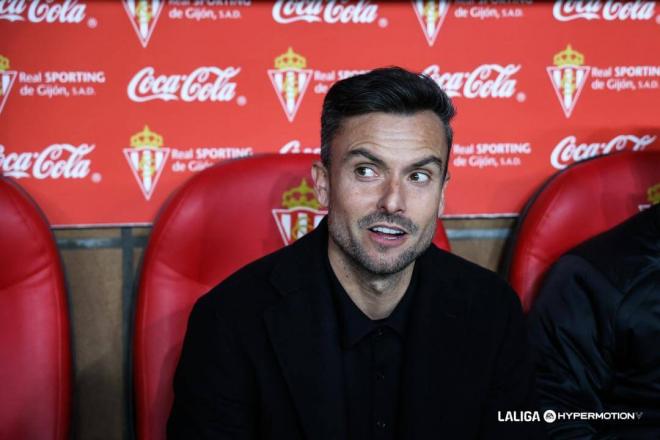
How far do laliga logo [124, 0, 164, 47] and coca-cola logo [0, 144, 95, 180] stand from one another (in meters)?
0.27

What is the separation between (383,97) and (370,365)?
1.43 ft

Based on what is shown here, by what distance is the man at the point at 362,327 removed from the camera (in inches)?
45.9

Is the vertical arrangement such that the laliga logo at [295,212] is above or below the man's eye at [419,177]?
below

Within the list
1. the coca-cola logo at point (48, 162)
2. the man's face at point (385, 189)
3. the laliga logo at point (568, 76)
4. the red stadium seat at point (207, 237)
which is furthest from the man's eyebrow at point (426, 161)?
the coca-cola logo at point (48, 162)

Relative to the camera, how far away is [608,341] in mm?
1408

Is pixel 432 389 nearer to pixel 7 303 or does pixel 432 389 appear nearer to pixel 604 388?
pixel 604 388

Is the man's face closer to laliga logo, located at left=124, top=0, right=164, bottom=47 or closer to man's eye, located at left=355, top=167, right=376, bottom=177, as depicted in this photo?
man's eye, located at left=355, top=167, right=376, bottom=177

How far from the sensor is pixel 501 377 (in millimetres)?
1271

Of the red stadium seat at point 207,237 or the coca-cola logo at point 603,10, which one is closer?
the red stadium seat at point 207,237

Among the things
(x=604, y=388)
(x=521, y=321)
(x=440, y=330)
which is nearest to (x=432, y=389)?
(x=440, y=330)

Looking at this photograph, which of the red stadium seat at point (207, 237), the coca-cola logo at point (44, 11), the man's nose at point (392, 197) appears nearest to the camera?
the man's nose at point (392, 197)

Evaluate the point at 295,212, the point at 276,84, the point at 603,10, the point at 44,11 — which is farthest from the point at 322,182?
the point at 603,10

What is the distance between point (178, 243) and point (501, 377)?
65 cm

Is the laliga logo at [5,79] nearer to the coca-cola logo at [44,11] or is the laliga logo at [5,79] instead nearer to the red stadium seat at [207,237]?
the coca-cola logo at [44,11]
